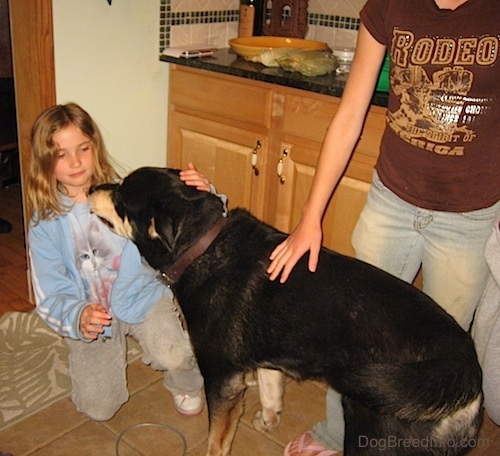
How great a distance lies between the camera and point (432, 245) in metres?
1.60

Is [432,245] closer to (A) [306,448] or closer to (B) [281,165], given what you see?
(A) [306,448]

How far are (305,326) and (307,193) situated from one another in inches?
44.9

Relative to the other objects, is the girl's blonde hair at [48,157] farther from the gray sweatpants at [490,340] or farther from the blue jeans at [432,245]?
the gray sweatpants at [490,340]

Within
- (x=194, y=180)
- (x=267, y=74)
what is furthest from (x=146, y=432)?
(x=267, y=74)

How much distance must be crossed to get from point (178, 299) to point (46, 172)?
25.2 inches

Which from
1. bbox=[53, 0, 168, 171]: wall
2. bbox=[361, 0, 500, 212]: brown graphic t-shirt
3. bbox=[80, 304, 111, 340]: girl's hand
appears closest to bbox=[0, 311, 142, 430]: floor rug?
bbox=[80, 304, 111, 340]: girl's hand

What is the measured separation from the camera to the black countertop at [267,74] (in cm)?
230

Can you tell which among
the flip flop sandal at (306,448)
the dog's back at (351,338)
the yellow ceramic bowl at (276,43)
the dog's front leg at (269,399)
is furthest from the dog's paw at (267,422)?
the yellow ceramic bowl at (276,43)

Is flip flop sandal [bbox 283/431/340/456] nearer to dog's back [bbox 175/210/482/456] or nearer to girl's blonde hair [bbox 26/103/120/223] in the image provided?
dog's back [bbox 175/210/482/456]

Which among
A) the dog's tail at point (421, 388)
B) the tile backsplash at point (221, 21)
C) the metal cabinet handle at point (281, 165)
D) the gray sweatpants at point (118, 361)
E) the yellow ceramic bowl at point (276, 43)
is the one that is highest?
the tile backsplash at point (221, 21)

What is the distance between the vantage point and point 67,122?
6.45ft

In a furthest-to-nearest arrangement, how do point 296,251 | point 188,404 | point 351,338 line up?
point 188,404
point 296,251
point 351,338

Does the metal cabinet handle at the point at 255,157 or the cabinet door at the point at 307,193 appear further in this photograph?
the metal cabinet handle at the point at 255,157

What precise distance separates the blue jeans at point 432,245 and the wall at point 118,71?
1448 millimetres
